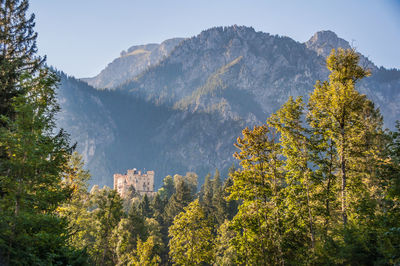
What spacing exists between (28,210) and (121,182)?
597 feet

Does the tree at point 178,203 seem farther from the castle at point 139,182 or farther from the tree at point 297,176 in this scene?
the castle at point 139,182

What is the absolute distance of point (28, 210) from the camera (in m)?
14.2

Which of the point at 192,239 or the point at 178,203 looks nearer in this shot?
the point at 192,239

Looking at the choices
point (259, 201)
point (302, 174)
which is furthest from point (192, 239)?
point (302, 174)

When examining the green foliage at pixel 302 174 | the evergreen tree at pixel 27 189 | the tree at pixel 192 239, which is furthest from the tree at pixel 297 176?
the evergreen tree at pixel 27 189

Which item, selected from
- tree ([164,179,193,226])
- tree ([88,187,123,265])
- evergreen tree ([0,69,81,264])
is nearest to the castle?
tree ([164,179,193,226])

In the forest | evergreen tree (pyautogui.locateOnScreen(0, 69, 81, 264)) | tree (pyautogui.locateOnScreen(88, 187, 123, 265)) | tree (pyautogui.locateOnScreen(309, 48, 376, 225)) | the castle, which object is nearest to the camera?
evergreen tree (pyautogui.locateOnScreen(0, 69, 81, 264))

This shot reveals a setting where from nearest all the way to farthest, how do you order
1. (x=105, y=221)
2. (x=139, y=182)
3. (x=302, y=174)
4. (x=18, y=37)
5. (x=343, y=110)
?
(x=302, y=174) < (x=343, y=110) < (x=18, y=37) < (x=105, y=221) < (x=139, y=182)

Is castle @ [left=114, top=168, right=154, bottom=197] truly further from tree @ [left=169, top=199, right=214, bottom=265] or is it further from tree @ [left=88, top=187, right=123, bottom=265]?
tree @ [left=169, top=199, right=214, bottom=265]

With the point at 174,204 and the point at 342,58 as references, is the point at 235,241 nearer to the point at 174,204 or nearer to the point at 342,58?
the point at 342,58

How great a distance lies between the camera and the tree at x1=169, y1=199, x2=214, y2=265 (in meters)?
25.3

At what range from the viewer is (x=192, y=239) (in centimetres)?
2577

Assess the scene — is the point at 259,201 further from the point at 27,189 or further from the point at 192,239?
the point at 27,189

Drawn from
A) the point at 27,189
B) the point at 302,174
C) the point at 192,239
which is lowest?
the point at 27,189
